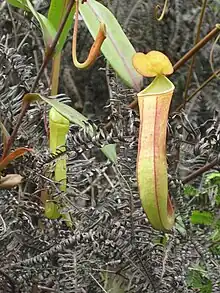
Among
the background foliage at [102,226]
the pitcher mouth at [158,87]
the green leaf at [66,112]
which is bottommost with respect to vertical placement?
the background foliage at [102,226]

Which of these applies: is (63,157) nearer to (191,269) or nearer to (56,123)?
(56,123)

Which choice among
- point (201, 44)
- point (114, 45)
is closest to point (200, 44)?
point (201, 44)

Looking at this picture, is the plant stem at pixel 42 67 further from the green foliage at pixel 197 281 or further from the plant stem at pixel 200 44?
the green foliage at pixel 197 281

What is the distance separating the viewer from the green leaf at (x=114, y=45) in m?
0.71

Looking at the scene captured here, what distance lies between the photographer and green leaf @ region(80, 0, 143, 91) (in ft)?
2.33

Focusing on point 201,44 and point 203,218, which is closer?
point 201,44

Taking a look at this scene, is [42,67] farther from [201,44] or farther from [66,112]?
[201,44]

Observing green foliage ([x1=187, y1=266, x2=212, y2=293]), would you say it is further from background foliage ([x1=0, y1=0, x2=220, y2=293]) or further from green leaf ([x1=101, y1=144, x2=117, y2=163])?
green leaf ([x1=101, y1=144, x2=117, y2=163])

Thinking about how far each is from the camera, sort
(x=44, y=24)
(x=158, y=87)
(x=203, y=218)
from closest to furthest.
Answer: (x=158, y=87), (x=44, y=24), (x=203, y=218)

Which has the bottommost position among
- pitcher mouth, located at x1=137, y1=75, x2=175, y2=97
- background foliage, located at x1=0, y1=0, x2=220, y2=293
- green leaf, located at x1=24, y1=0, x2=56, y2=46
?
background foliage, located at x1=0, y1=0, x2=220, y2=293

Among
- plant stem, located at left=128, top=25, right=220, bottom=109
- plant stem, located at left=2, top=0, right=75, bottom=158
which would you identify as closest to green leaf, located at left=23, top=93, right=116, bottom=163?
plant stem, located at left=2, top=0, right=75, bottom=158

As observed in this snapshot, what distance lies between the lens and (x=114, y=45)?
0.74m

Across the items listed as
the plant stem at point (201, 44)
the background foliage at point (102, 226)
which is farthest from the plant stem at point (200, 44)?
the background foliage at point (102, 226)

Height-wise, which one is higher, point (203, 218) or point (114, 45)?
point (114, 45)
